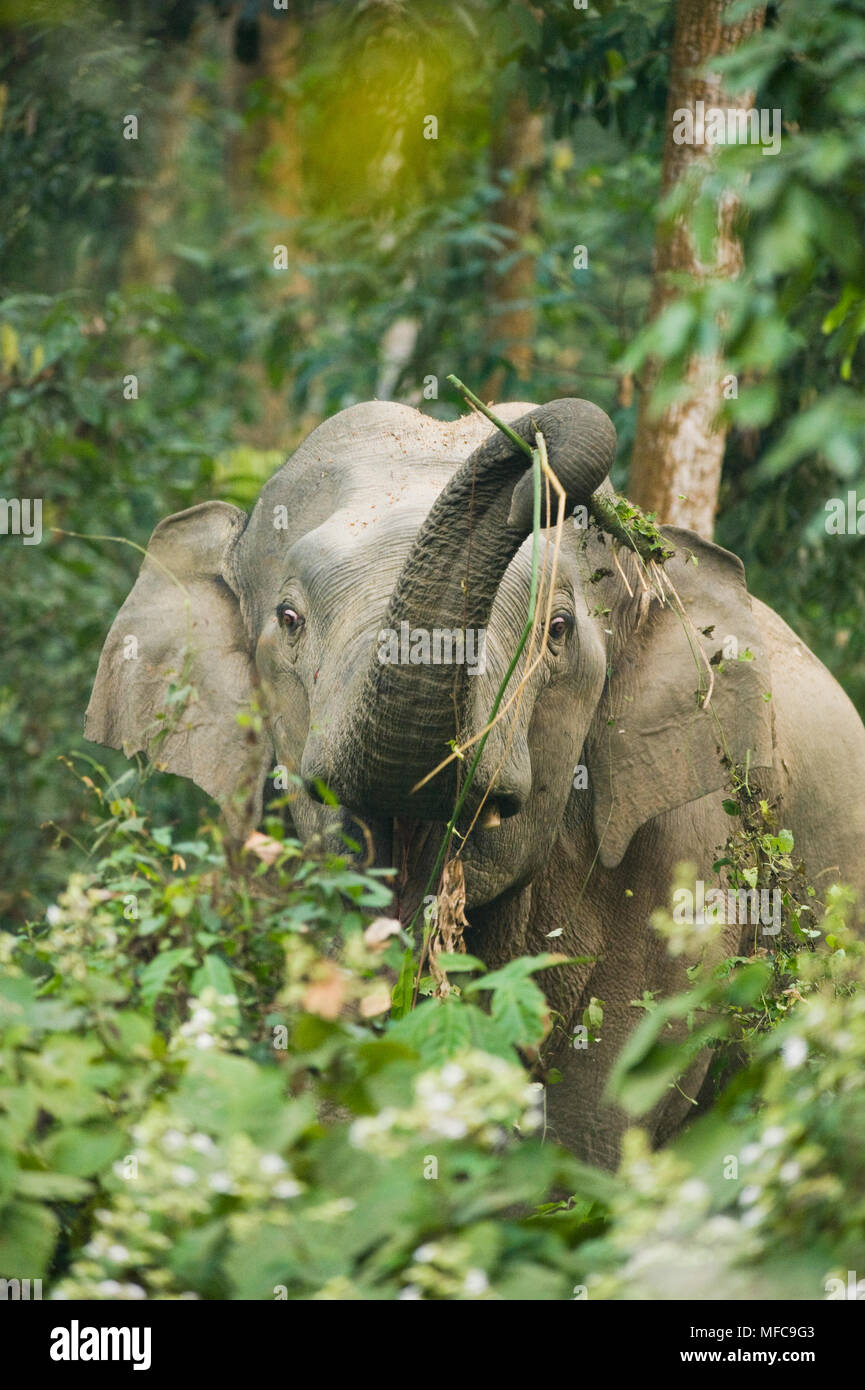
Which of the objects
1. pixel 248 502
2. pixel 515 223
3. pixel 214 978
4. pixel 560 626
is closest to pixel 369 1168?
pixel 214 978

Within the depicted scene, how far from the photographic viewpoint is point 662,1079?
2361 mm

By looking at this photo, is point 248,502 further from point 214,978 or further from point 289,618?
point 214,978

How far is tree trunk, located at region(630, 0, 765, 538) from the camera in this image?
229 inches

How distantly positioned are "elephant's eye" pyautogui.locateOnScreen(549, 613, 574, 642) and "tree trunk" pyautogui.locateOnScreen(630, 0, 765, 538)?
1426 mm

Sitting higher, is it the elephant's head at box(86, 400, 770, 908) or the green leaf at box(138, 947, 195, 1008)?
the elephant's head at box(86, 400, 770, 908)

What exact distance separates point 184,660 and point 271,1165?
2.68 metres

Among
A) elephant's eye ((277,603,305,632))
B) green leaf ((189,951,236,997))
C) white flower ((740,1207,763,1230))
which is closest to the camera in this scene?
white flower ((740,1207,763,1230))

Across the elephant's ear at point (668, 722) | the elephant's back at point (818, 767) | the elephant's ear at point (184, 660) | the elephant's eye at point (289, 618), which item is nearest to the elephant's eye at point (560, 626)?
the elephant's ear at point (668, 722)

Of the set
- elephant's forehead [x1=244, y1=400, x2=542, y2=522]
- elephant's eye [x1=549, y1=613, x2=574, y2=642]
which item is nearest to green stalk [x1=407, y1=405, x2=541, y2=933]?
elephant's eye [x1=549, y1=613, x2=574, y2=642]

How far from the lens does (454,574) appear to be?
3.64 metres

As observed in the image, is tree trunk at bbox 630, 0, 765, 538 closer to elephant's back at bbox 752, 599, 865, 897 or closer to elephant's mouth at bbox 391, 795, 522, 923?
elephant's back at bbox 752, 599, 865, 897

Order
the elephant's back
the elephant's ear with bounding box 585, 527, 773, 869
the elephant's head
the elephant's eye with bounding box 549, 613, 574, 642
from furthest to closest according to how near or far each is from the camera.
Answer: the elephant's back < the elephant's ear with bounding box 585, 527, 773, 869 < the elephant's eye with bounding box 549, 613, 574, 642 < the elephant's head

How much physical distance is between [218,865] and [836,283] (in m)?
4.85

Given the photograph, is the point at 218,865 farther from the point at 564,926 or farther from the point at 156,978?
the point at 564,926
